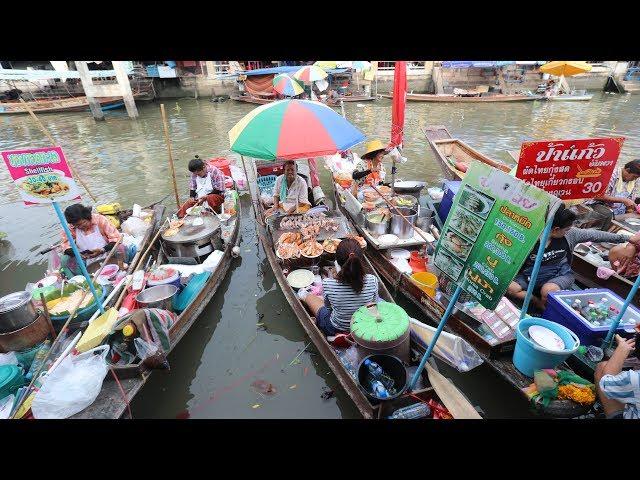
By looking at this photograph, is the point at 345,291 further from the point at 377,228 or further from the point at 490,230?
the point at 377,228

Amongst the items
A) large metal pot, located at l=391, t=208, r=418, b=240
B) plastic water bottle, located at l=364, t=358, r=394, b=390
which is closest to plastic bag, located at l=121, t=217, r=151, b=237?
large metal pot, located at l=391, t=208, r=418, b=240

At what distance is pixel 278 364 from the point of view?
553 cm

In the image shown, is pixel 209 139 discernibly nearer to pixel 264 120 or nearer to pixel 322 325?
pixel 264 120

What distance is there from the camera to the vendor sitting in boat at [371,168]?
8.12 meters

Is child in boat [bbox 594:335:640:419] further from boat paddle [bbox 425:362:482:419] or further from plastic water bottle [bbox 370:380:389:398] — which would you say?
plastic water bottle [bbox 370:380:389:398]

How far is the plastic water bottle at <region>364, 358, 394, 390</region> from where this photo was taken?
13.2 ft

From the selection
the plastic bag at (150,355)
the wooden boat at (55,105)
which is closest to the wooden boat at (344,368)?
the plastic bag at (150,355)

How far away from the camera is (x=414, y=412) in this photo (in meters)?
3.80

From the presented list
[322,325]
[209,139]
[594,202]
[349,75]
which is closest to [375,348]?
[322,325]

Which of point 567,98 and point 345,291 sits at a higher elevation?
point 345,291

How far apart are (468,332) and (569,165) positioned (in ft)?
7.96

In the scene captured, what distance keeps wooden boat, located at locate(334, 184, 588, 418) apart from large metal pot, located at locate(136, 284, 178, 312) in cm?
381

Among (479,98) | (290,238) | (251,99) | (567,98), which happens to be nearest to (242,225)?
(290,238)
